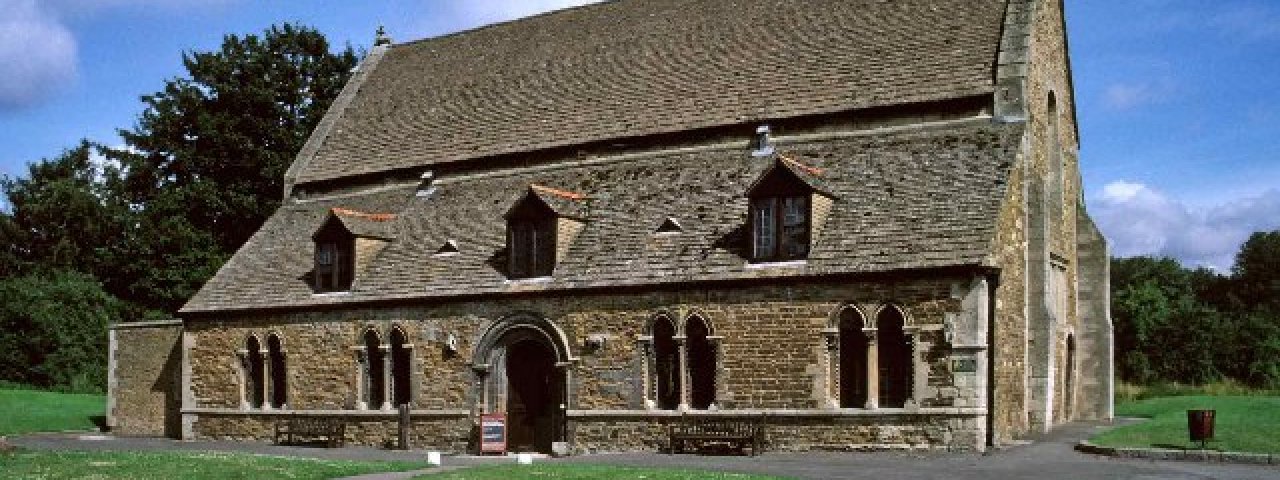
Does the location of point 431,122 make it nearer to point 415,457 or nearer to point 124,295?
point 415,457

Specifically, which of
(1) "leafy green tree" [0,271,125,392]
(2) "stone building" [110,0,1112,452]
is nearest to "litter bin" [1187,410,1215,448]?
(2) "stone building" [110,0,1112,452]

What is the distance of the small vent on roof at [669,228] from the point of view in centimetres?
2572

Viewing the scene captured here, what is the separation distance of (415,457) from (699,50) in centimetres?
1229

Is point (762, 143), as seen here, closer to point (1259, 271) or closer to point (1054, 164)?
point (1054, 164)

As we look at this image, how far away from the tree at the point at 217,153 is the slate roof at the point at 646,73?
400 inches

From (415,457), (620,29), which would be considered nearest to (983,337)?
(415,457)

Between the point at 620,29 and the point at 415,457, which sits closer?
the point at 415,457

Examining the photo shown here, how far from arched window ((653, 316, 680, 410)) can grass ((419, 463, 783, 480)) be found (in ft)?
17.0

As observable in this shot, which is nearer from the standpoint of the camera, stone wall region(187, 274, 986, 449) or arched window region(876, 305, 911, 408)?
stone wall region(187, 274, 986, 449)

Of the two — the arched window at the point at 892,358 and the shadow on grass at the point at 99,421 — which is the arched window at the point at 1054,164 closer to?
the arched window at the point at 892,358

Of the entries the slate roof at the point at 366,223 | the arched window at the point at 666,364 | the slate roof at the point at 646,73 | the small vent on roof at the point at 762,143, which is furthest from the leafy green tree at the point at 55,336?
the arched window at the point at 666,364

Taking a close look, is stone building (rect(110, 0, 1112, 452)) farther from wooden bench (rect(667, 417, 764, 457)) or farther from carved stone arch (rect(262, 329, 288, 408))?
wooden bench (rect(667, 417, 764, 457))

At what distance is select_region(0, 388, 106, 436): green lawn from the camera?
3575cm

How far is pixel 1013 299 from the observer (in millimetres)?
24453
